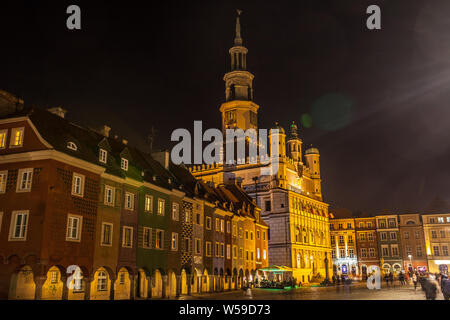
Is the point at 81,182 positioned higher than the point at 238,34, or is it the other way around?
the point at 238,34

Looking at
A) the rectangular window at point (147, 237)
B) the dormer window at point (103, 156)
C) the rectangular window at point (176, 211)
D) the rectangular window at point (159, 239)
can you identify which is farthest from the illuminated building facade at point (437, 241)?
the dormer window at point (103, 156)

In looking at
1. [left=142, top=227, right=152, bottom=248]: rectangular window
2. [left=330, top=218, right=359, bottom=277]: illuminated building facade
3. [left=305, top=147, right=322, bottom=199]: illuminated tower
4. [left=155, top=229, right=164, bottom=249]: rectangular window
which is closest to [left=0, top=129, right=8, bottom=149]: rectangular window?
[left=142, top=227, right=152, bottom=248]: rectangular window

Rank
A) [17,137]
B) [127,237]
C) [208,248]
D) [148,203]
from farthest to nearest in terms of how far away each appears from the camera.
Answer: [208,248], [148,203], [127,237], [17,137]

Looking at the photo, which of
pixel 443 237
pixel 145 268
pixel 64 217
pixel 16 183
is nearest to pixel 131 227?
pixel 145 268

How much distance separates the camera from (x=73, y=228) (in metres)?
29.9

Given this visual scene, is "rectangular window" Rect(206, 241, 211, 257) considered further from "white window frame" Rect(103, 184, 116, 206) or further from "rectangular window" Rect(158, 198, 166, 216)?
"white window frame" Rect(103, 184, 116, 206)

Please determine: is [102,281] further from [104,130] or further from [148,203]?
[104,130]

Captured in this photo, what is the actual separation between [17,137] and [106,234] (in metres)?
9.53

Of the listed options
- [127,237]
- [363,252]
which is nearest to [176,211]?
[127,237]

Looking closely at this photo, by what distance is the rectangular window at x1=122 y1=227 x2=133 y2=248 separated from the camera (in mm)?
35188

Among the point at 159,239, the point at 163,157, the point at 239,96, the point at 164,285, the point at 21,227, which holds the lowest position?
the point at 164,285

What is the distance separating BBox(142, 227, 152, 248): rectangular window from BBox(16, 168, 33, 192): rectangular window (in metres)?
11.6

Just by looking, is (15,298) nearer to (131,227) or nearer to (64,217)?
(64,217)

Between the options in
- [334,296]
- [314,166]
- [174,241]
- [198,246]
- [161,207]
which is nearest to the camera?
[334,296]
